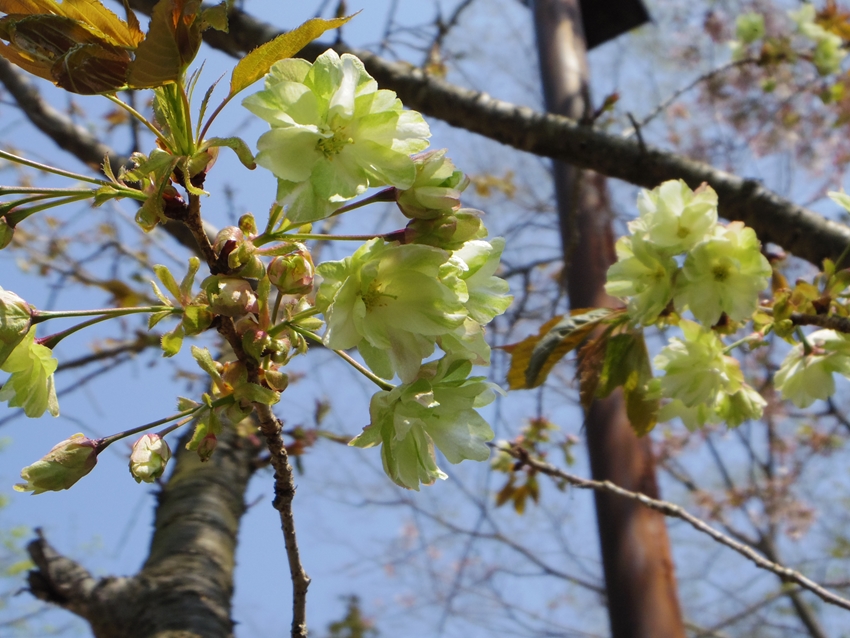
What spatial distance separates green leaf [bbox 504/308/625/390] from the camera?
104 cm

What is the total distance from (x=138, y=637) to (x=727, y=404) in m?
1.31

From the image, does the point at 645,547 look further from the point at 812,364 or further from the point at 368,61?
the point at 368,61

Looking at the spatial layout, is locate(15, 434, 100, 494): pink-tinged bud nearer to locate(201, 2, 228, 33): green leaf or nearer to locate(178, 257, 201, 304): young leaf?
locate(178, 257, 201, 304): young leaf

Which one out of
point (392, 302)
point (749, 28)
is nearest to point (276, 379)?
point (392, 302)

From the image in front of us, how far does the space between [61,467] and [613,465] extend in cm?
176

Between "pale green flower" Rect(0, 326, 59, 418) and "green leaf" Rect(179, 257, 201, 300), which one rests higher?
"green leaf" Rect(179, 257, 201, 300)

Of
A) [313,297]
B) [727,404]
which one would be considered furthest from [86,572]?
[727,404]

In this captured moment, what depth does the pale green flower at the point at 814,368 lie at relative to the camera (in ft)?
3.36

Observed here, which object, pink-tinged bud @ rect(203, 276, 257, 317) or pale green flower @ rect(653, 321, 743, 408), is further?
pale green flower @ rect(653, 321, 743, 408)

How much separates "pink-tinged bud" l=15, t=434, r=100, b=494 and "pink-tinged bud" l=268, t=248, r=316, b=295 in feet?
0.81

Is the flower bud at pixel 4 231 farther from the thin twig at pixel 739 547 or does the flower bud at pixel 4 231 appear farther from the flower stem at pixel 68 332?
the thin twig at pixel 739 547

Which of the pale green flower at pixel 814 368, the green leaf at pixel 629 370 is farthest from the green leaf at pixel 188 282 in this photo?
the pale green flower at pixel 814 368

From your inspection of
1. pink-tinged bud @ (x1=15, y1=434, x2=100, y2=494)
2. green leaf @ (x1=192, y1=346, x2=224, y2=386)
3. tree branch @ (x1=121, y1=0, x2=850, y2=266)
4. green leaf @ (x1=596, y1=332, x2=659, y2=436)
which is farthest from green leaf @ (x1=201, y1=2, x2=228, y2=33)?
tree branch @ (x1=121, y1=0, x2=850, y2=266)

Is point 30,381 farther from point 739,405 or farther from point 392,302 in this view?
point 739,405
